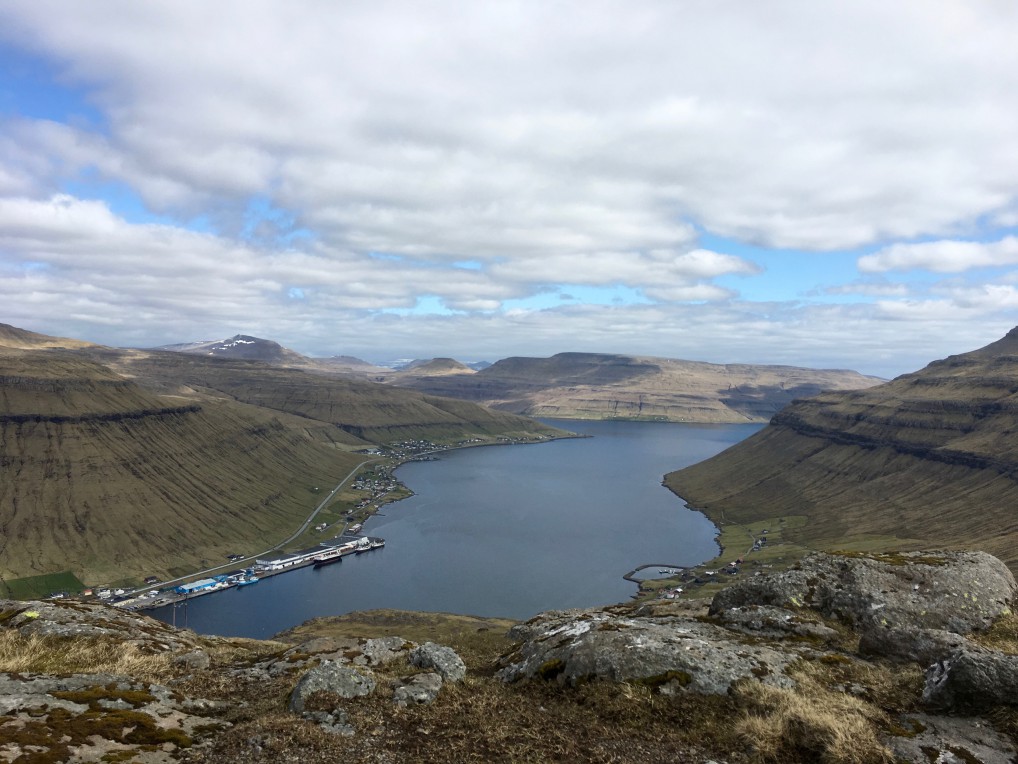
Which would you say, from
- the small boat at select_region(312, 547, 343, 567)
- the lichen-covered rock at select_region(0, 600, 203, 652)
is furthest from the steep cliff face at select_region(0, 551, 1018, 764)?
the small boat at select_region(312, 547, 343, 567)

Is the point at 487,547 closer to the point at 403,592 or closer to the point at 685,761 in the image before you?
the point at 403,592

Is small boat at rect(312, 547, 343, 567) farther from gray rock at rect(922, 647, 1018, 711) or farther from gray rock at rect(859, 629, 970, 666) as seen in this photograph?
gray rock at rect(922, 647, 1018, 711)

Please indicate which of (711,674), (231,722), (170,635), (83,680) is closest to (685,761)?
(711,674)

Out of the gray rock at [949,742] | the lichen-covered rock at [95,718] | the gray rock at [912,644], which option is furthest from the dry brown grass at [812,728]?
the lichen-covered rock at [95,718]

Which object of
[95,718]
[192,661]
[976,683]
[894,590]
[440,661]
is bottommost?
[192,661]

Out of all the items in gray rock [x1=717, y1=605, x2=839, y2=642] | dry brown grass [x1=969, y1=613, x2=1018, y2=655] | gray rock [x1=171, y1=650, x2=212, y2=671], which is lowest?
gray rock [x1=171, y1=650, x2=212, y2=671]

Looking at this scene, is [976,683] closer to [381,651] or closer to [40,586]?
[381,651]

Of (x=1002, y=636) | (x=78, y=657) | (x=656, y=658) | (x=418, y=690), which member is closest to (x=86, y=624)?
(x=78, y=657)
